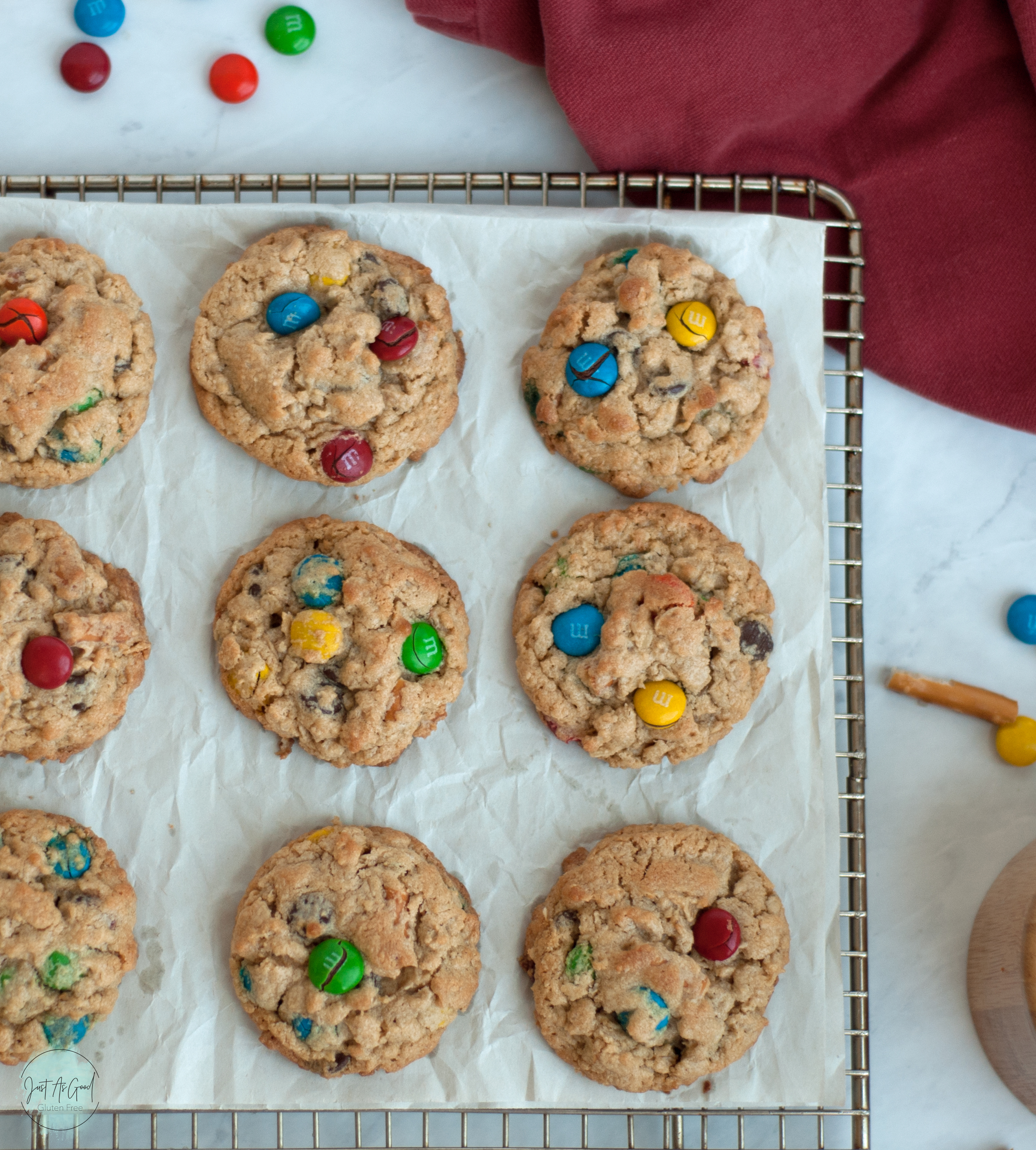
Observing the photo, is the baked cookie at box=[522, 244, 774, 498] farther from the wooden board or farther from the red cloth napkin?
the wooden board

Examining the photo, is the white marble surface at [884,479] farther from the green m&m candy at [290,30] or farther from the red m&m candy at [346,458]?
the red m&m candy at [346,458]

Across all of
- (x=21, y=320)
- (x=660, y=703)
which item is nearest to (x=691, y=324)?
(x=660, y=703)

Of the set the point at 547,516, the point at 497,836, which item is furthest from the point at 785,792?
the point at 547,516

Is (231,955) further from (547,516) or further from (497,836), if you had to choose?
(547,516)

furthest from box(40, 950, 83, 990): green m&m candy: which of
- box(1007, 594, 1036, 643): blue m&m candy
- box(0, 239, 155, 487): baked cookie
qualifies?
box(1007, 594, 1036, 643): blue m&m candy

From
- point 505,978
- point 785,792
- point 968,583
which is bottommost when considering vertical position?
point 505,978
